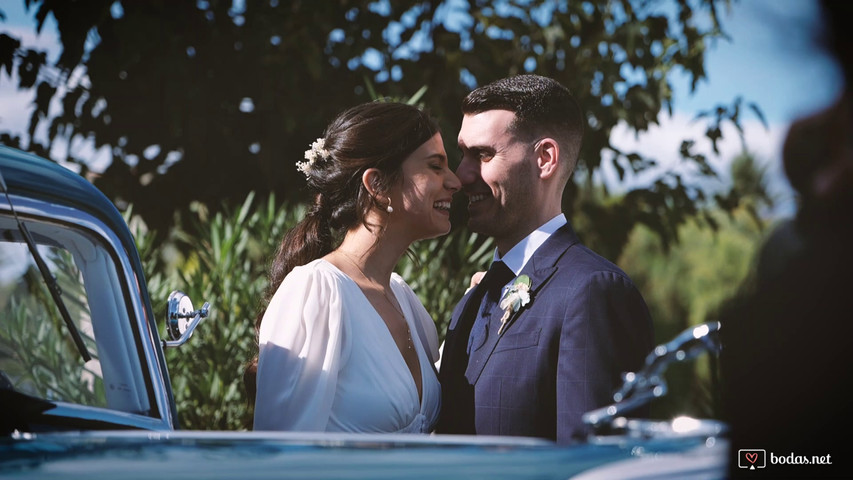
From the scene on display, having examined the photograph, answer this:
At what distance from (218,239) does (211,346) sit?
0.56 m

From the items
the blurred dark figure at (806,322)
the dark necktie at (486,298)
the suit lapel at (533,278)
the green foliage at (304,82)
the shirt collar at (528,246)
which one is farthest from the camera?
the green foliage at (304,82)

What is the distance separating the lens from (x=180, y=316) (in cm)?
257

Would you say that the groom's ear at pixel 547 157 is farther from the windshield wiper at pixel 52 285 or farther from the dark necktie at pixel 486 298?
the windshield wiper at pixel 52 285

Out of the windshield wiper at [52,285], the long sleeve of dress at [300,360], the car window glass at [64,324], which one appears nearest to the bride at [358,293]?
the long sleeve of dress at [300,360]

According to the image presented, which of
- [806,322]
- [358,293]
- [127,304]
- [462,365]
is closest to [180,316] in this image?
[127,304]

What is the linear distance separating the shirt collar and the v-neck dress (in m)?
0.46

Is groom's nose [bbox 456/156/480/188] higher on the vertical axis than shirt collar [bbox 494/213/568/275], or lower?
higher

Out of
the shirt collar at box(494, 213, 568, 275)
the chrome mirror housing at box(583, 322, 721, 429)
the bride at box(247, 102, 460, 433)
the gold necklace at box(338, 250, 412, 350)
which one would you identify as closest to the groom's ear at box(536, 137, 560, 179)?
the shirt collar at box(494, 213, 568, 275)

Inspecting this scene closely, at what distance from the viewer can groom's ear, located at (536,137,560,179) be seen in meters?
3.17

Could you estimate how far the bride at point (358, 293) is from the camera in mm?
2562

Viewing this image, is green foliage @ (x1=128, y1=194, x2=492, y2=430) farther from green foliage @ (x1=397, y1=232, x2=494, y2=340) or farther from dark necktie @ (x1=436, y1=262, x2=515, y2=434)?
dark necktie @ (x1=436, y1=262, x2=515, y2=434)

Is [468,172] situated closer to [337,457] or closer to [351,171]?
[351,171]

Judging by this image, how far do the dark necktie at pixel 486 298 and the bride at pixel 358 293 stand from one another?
0.18 metres

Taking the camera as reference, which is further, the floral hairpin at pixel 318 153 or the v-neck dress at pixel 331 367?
the floral hairpin at pixel 318 153
